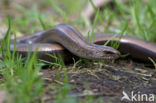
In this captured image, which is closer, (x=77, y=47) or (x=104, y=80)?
(x=104, y=80)

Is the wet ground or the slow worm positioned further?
the slow worm

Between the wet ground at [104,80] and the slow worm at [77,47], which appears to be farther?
the slow worm at [77,47]

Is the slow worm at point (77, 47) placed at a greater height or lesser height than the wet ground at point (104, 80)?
greater

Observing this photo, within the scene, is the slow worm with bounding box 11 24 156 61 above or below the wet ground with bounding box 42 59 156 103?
above

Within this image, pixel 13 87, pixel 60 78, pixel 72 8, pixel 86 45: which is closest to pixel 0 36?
pixel 86 45

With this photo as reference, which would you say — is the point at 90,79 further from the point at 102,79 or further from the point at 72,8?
the point at 72,8

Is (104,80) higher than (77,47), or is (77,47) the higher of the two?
(77,47)

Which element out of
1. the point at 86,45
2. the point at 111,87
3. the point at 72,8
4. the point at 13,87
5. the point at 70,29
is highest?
the point at 72,8

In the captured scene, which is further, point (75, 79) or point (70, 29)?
point (70, 29)
